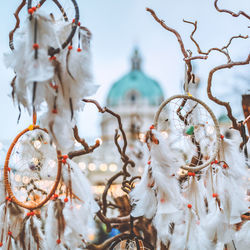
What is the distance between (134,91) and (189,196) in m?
28.9

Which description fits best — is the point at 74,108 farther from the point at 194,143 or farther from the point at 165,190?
the point at 194,143

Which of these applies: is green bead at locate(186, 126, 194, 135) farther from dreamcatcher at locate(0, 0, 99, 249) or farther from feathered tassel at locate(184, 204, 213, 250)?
dreamcatcher at locate(0, 0, 99, 249)

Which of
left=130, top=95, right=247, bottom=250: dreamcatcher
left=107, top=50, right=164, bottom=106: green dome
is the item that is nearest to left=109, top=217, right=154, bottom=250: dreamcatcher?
left=130, top=95, right=247, bottom=250: dreamcatcher

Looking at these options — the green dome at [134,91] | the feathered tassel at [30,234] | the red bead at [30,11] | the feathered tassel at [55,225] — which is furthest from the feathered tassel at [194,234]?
the green dome at [134,91]

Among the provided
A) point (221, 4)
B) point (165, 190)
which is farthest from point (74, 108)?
point (221, 4)

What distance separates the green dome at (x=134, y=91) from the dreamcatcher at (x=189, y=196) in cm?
2717

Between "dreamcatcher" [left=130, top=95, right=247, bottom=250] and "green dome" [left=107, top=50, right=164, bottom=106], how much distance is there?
27168 millimetres

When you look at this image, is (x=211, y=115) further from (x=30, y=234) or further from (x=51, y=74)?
(x=30, y=234)

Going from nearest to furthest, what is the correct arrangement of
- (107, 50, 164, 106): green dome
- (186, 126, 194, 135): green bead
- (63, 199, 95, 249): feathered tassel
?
(63, 199, 95, 249): feathered tassel < (186, 126, 194, 135): green bead < (107, 50, 164, 106): green dome

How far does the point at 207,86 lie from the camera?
1703 mm

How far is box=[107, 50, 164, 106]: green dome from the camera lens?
1177 inches

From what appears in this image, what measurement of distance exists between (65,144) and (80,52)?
0.39 meters

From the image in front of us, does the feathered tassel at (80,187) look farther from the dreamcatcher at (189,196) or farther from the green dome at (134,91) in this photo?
the green dome at (134,91)

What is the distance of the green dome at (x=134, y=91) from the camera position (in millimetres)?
29906
